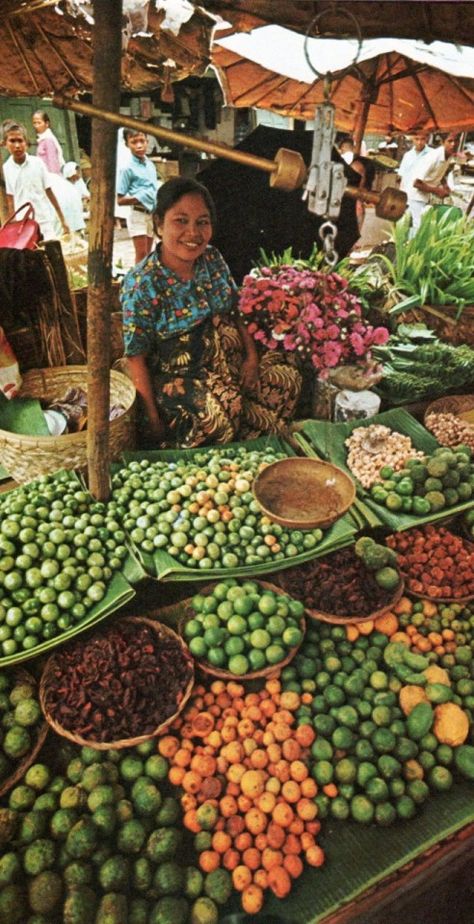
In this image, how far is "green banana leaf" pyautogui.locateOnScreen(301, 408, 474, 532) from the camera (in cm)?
296

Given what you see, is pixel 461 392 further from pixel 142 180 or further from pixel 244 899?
pixel 142 180

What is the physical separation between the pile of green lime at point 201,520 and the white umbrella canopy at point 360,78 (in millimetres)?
3581

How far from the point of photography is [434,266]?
15.7 feet

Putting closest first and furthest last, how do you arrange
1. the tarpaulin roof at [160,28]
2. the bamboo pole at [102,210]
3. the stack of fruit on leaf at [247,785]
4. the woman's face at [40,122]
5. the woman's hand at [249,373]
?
the bamboo pole at [102,210] → the stack of fruit on leaf at [247,785] → the tarpaulin roof at [160,28] → the woman's hand at [249,373] → the woman's face at [40,122]

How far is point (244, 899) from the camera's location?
1.78 m

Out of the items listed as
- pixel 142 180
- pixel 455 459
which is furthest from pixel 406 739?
pixel 142 180

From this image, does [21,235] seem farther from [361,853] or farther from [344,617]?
[361,853]

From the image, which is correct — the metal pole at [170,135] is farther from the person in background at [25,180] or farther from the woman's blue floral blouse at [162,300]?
the person in background at [25,180]

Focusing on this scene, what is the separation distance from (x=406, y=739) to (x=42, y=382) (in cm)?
277

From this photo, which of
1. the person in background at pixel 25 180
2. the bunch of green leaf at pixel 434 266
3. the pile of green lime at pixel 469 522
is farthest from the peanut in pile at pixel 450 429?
the person in background at pixel 25 180

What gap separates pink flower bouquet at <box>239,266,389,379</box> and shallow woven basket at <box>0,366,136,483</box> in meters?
1.05

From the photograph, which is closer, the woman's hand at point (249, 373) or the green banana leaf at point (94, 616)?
the green banana leaf at point (94, 616)

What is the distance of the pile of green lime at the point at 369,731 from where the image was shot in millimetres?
2051

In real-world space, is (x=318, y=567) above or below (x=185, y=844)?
above
